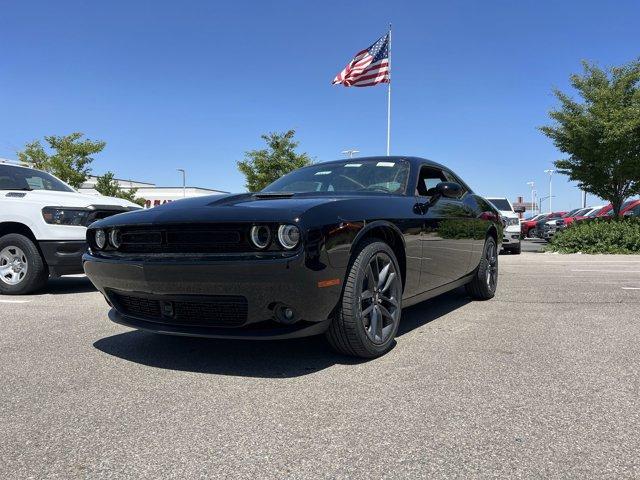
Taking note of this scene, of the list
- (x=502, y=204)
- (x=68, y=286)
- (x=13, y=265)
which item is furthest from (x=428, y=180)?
(x=502, y=204)

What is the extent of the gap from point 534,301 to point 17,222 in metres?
5.90

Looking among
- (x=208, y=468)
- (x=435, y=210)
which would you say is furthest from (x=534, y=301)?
(x=208, y=468)

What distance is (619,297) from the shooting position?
18.6 feet

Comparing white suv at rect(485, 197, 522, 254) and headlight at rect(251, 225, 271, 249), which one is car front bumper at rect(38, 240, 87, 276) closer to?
headlight at rect(251, 225, 271, 249)

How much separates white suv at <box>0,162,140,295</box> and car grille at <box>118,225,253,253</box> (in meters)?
3.34

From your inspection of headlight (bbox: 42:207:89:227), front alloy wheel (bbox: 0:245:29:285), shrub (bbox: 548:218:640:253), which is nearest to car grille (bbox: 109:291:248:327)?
headlight (bbox: 42:207:89:227)

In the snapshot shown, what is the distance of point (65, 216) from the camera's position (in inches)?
240

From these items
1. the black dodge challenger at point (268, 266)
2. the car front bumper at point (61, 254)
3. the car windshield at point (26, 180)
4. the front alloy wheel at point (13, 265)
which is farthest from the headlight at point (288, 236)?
the car windshield at point (26, 180)

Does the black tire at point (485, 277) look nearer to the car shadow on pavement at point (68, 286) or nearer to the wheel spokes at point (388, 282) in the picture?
the wheel spokes at point (388, 282)

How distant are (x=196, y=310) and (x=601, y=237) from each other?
13679mm

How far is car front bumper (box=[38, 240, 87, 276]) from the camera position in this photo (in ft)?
19.5

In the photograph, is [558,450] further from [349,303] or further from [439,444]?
[349,303]

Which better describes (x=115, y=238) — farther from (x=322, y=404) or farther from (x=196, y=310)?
(x=322, y=404)

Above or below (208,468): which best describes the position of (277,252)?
above
